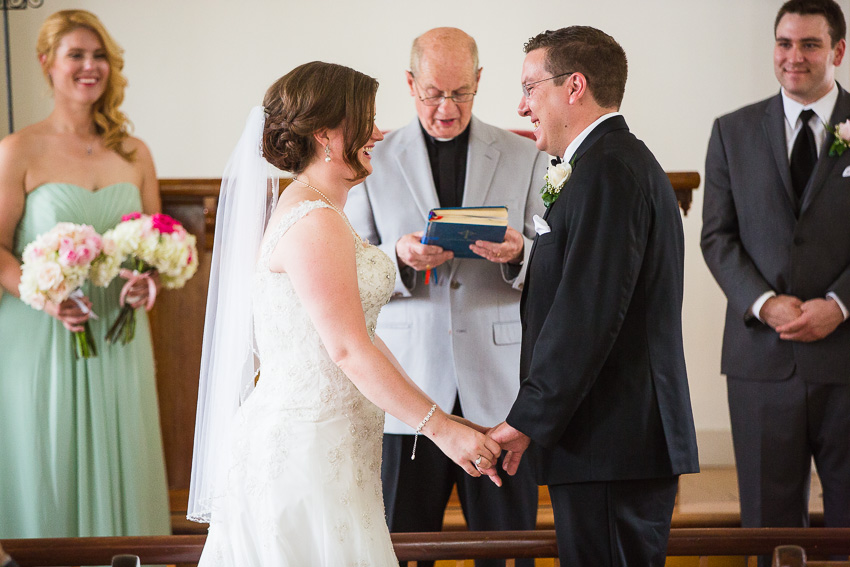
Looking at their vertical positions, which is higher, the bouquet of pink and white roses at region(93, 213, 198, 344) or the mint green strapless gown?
the bouquet of pink and white roses at region(93, 213, 198, 344)

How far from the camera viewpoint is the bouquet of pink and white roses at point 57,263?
3.08 metres

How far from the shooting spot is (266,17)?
536 cm

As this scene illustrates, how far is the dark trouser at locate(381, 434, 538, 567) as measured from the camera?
2.81 m

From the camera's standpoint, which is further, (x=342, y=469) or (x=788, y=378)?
(x=788, y=378)

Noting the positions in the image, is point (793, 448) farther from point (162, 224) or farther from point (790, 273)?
point (162, 224)

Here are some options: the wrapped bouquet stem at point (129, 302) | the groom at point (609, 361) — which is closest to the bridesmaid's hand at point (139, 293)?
the wrapped bouquet stem at point (129, 302)

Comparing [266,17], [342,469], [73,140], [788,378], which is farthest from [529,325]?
[266,17]

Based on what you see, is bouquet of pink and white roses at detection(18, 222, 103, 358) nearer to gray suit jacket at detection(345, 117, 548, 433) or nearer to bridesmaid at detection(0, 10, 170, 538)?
bridesmaid at detection(0, 10, 170, 538)

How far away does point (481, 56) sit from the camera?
211 inches

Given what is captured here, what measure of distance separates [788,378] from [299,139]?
6.77 ft

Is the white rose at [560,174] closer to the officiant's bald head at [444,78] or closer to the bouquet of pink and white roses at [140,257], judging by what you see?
the officiant's bald head at [444,78]

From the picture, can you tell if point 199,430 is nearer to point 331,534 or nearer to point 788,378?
point 331,534

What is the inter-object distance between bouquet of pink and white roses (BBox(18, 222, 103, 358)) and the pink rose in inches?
8.6

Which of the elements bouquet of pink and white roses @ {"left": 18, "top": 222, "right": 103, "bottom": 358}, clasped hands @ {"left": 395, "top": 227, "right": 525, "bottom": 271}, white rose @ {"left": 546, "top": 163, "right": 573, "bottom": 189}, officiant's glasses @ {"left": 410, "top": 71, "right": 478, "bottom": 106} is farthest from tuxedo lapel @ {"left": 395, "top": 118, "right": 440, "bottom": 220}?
bouquet of pink and white roses @ {"left": 18, "top": 222, "right": 103, "bottom": 358}
